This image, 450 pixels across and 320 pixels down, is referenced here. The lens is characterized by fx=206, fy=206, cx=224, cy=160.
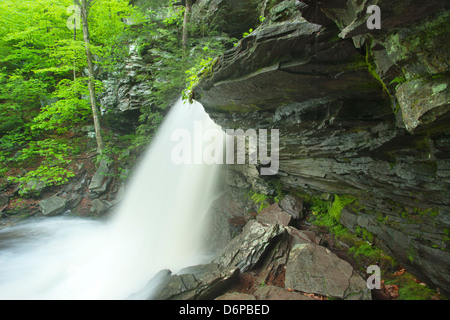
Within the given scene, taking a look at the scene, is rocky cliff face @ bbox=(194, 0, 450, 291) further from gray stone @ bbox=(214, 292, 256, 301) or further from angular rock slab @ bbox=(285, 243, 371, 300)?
gray stone @ bbox=(214, 292, 256, 301)

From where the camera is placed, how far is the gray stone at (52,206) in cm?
1003

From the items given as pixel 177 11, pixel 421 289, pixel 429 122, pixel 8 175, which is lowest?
pixel 421 289

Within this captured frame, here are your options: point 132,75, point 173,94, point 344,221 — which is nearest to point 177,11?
point 132,75

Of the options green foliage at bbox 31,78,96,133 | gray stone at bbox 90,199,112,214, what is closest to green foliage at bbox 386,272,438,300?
gray stone at bbox 90,199,112,214

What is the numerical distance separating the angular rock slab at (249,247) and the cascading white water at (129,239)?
5.73ft

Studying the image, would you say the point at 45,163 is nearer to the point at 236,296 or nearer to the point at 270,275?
the point at 236,296

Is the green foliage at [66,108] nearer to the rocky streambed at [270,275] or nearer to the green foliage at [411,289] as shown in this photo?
the rocky streambed at [270,275]

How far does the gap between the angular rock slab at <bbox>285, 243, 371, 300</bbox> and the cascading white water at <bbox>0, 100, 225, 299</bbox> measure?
3.46 metres

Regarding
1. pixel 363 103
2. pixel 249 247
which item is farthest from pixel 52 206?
pixel 363 103

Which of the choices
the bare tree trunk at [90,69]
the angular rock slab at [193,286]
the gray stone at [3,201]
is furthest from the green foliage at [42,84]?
the angular rock slab at [193,286]

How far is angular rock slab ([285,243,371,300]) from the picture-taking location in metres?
3.99
